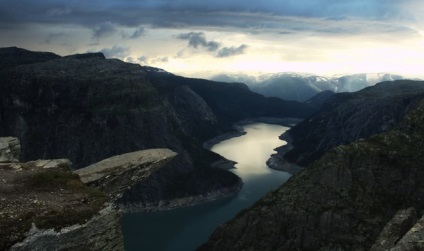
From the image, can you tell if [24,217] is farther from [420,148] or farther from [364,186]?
[420,148]

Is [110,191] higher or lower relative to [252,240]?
higher

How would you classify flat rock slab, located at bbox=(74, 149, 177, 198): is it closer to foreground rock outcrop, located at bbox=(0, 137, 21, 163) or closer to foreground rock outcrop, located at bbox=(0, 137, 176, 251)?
foreground rock outcrop, located at bbox=(0, 137, 176, 251)

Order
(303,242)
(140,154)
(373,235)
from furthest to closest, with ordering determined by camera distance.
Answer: (303,242), (373,235), (140,154)

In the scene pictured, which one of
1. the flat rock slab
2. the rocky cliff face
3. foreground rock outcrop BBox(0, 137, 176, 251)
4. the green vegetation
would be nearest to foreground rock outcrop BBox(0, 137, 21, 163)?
foreground rock outcrop BBox(0, 137, 176, 251)

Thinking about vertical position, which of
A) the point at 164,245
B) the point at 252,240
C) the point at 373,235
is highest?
the point at 373,235

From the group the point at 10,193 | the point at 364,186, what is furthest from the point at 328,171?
the point at 10,193

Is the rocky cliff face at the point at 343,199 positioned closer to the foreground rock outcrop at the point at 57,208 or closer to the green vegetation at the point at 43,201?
the foreground rock outcrop at the point at 57,208

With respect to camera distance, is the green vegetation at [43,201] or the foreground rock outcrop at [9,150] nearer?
the green vegetation at [43,201]

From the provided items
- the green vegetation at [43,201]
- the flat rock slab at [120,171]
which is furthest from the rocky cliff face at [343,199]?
the green vegetation at [43,201]
